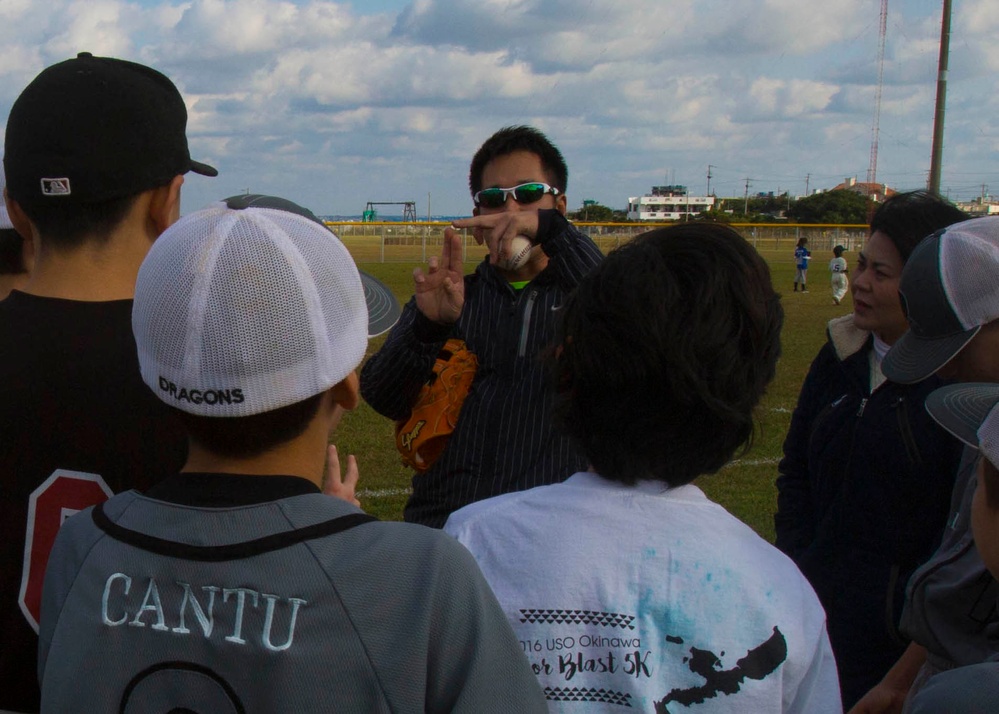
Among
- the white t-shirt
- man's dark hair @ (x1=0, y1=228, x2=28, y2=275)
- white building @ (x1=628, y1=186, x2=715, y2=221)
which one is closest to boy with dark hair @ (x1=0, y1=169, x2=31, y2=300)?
man's dark hair @ (x1=0, y1=228, x2=28, y2=275)

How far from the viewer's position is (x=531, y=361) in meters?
2.81

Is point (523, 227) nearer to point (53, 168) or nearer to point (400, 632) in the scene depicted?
point (53, 168)

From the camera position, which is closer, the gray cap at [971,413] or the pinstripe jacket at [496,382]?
the gray cap at [971,413]

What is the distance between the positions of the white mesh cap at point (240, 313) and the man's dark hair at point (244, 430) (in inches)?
1.4

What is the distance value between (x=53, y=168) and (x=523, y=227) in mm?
1468

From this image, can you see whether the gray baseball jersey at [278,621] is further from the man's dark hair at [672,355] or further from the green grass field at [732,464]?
the green grass field at [732,464]

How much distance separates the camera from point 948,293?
7.69ft

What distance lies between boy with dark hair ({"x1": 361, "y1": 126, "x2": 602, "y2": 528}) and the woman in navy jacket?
0.85 meters

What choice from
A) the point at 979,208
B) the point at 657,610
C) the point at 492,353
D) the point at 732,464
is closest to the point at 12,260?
the point at 492,353

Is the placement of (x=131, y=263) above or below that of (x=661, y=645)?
above

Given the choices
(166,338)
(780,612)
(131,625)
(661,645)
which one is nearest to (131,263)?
(166,338)

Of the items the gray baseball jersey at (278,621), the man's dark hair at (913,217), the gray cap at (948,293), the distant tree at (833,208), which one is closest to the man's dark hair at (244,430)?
the gray baseball jersey at (278,621)

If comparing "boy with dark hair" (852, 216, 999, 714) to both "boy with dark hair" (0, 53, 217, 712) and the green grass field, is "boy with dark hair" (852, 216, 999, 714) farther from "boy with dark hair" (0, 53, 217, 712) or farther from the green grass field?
"boy with dark hair" (0, 53, 217, 712)

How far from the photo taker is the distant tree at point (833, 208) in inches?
2618
